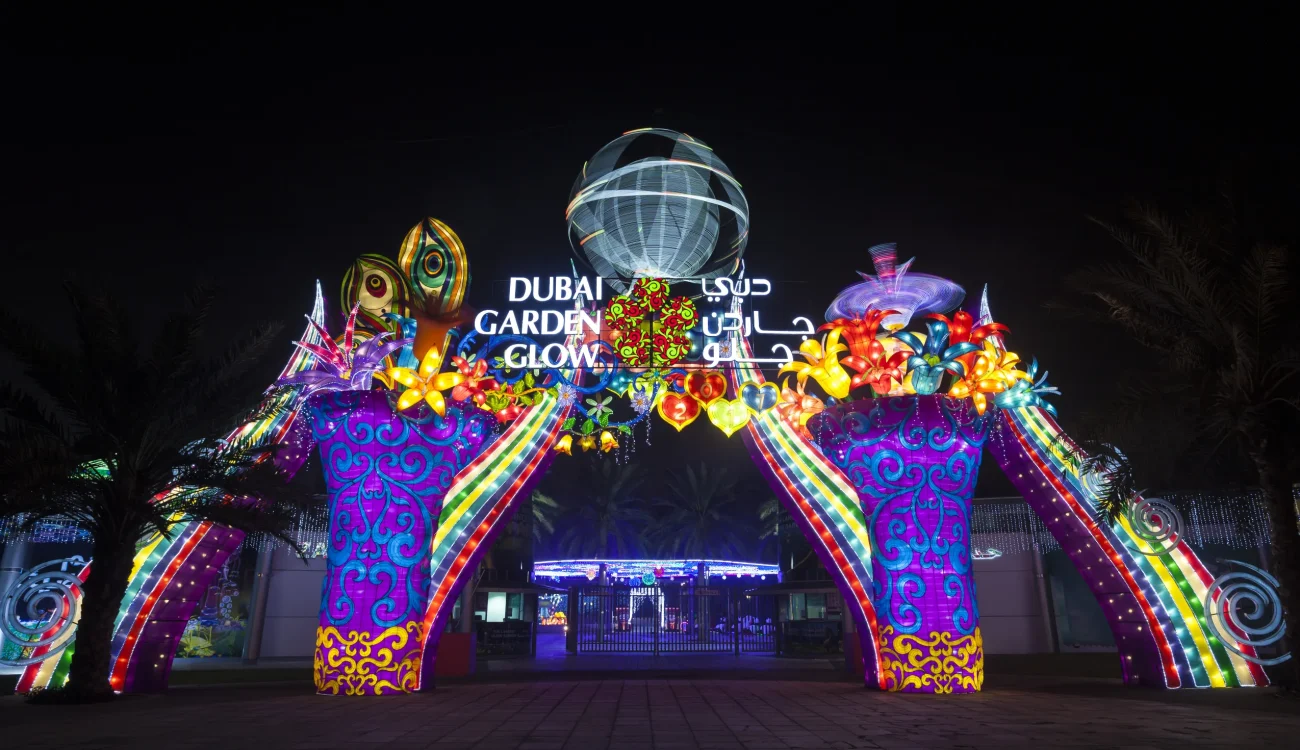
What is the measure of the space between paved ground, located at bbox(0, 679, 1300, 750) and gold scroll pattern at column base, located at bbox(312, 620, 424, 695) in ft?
1.46

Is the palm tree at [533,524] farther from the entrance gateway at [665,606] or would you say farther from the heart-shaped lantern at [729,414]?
the heart-shaped lantern at [729,414]

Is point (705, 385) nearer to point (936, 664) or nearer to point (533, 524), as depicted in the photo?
point (936, 664)

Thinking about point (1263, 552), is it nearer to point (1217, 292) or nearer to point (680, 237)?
point (1217, 292)

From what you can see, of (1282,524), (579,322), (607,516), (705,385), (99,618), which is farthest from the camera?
(607,516)

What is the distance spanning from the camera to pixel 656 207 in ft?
42.1

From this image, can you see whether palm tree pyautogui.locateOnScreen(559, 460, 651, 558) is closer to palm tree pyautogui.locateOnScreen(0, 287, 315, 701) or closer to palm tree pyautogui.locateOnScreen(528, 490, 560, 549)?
palm tree pyautogui.locateOnScreen(528, 490, 560, 549)

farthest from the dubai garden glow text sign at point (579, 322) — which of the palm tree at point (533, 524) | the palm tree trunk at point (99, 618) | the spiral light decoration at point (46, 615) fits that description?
the palm tree at point (533, 524)

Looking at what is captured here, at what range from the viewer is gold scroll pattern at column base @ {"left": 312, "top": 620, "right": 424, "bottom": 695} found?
Result: 38.8 ft

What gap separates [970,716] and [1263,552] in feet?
52.7

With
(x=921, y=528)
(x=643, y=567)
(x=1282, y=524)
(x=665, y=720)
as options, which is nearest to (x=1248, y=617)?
(x=1282, y=524)

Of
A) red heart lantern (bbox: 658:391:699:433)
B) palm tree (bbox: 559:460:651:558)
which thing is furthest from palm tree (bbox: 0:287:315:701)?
palm tree (bbox: 559:460:651:558)

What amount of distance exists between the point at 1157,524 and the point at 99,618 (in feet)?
50.8

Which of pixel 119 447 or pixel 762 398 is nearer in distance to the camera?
pixel 119 447

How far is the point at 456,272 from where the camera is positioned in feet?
47.5
